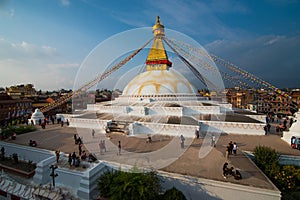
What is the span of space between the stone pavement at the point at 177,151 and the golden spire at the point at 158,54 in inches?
350

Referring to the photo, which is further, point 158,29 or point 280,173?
point 158,29

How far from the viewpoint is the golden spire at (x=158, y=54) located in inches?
574

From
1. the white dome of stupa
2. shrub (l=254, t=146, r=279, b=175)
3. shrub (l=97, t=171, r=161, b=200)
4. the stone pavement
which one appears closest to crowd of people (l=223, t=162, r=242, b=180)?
the stone pavement

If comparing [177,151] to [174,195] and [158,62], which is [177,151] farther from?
[158,62]

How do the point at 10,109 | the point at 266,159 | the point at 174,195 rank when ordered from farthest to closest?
the point at 10,109, the point at 266,159, the point at 174,195

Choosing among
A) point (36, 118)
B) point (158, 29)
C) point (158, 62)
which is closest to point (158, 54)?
point (158, 62)

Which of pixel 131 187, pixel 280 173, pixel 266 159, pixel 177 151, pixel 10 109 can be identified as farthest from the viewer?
pixel 10 109

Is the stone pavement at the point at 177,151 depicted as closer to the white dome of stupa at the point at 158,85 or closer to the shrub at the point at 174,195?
the shrub at the point at 174,195

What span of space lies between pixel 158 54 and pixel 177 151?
1113 cm

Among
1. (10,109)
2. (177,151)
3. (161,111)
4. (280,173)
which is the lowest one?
(280,173)

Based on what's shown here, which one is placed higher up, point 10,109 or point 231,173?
point 10,109

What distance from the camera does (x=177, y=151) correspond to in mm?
5949

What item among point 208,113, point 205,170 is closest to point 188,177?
point 205,170

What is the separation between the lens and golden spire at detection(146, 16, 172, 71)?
14.6 m
